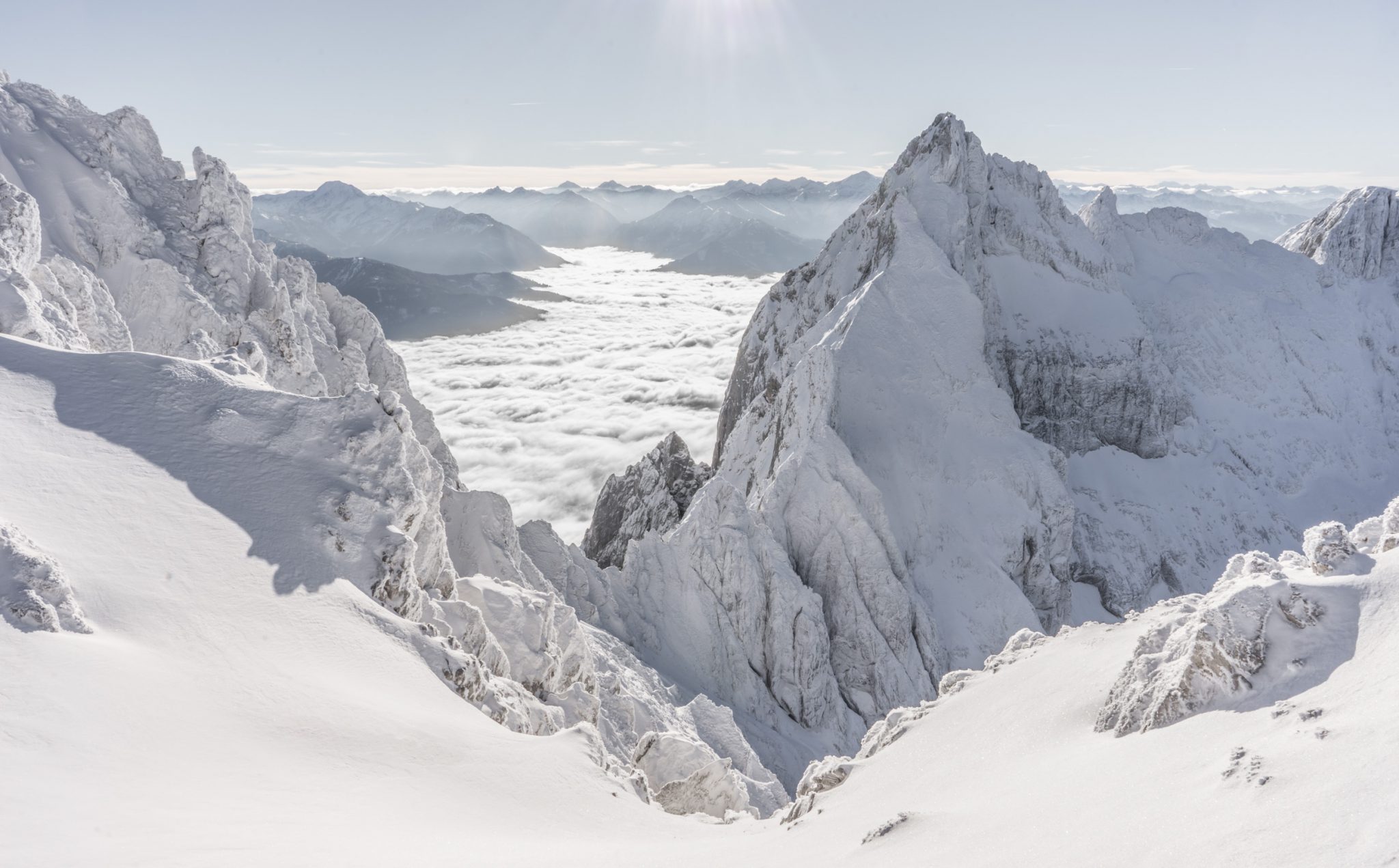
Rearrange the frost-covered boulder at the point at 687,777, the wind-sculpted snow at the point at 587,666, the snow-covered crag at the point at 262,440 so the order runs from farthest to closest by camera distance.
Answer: the wind-sculpted snow at the point at 587,666, the frost-covered boulder at the point at 687,777, the snow-covered crag at the point at 262,440

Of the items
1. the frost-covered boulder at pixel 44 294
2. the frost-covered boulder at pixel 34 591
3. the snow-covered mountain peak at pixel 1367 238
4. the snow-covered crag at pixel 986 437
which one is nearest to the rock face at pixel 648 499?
the snow-covered crag at pixel 986 437

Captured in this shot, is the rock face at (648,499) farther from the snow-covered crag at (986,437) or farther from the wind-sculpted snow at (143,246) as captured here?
the wind-sculpted snow at (143,246)

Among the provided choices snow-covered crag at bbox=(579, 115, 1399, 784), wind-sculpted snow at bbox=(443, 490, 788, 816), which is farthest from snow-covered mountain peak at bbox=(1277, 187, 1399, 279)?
wind-sculpted snow at bbox=(443, 490, 788, 816)

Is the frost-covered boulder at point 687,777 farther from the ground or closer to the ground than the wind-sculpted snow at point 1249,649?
closer to the ground

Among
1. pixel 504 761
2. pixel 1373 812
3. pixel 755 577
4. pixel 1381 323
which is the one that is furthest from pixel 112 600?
pixel 1381 323

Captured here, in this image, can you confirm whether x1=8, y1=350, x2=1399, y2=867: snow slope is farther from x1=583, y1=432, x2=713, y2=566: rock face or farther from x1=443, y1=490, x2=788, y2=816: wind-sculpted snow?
x1=583, y1=432, x2=713, y2=566: rock face

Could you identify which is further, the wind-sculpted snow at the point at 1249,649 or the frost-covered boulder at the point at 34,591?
the frost-covered boulder at the point at 34,591

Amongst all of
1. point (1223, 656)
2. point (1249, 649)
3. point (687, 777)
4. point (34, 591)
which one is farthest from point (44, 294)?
point (1249, 649)
